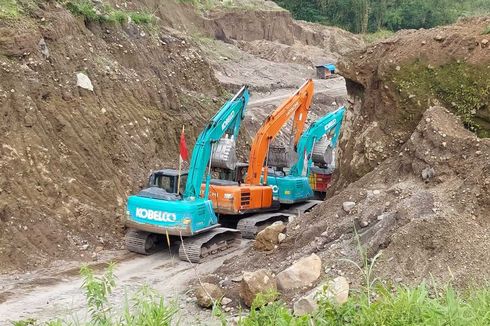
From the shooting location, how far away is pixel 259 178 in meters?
15.1

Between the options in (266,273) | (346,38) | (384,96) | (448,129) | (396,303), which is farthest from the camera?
(346,38)

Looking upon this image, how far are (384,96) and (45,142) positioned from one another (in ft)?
23.7

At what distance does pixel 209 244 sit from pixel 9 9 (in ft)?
24.3

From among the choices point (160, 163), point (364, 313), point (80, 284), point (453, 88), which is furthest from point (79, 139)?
point (364, 313)

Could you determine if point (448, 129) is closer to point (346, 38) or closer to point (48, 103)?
point (48, 103)

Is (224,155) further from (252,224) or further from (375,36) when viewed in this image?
(375,36)

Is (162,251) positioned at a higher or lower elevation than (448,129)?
lower

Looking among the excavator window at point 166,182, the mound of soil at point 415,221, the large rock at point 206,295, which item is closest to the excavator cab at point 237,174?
the excavator window at point 166,182

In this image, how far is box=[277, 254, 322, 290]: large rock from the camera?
28.9ft

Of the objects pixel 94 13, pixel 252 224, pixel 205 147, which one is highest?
pixel 94 13

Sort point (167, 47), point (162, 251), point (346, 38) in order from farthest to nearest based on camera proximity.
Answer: point (346, 38), point (167, 47), point (162, 251)

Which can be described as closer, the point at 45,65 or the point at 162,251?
the point at 162,251

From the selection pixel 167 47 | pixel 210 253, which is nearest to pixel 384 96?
pixel 210 253

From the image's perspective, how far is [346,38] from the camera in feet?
168
